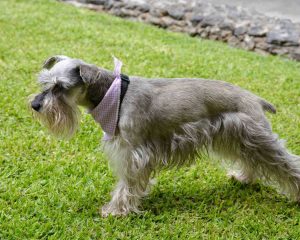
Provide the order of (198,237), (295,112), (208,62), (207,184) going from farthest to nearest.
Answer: (208,62) < (295,112) < (207,184) < (198,237)

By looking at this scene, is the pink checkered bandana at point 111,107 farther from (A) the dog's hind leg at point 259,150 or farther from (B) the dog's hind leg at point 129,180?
(A) the dog's hind leg at point 259,150

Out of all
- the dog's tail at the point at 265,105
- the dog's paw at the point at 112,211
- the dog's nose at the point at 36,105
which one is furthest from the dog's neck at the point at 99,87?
the dog's tail at the point at 265,105

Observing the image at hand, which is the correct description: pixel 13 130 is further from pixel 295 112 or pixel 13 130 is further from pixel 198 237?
pixel 295 112

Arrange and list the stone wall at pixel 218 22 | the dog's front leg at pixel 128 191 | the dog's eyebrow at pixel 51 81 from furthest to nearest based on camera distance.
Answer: the stone wall at pixel 218 22, the dog's front leg at pixel 128 191, the dog's eyebrow at pixel 51 81

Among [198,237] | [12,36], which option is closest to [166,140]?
[198,237]

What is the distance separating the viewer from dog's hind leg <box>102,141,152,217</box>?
4184mm

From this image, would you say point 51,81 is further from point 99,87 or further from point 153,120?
point 153,120

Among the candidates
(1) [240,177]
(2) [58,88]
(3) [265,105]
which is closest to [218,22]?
(1) [240,177]

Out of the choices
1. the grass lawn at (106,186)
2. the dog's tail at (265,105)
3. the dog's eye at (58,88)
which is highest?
the dog's eye at (58,88)

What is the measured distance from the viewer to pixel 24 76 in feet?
23.2

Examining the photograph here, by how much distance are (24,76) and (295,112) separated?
12.4ft

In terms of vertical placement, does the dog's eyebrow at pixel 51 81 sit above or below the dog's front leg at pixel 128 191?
above

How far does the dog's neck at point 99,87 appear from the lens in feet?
13.3

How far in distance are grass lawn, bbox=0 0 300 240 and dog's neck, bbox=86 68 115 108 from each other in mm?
946
